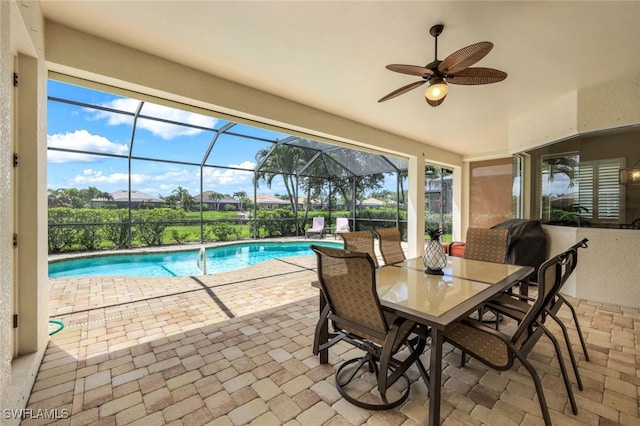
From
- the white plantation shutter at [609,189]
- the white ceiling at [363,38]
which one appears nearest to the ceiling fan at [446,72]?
the white ceiling at [363,38]

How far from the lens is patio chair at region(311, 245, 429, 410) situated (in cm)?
156

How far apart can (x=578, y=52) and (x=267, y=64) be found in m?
3.15

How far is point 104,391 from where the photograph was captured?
1.89 m

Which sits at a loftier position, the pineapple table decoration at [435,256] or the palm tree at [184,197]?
the palm tree at [184,197]

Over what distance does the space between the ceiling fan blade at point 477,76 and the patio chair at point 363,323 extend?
1.95 m

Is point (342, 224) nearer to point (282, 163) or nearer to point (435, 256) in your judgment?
point (282, 163)

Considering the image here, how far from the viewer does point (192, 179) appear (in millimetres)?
8859

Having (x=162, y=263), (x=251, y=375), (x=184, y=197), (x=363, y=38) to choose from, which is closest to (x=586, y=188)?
(x=363, y=38)

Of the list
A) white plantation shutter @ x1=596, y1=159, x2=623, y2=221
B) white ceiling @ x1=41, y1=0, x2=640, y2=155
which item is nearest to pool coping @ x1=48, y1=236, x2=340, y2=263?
white ceiling @ x1=41, y1=0, x2=640, y2=155

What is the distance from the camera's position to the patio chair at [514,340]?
1487 mm

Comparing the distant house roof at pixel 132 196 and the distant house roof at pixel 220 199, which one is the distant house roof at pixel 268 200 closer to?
the distant house roof at pixel 220 199

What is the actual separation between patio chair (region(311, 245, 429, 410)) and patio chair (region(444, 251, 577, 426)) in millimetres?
260

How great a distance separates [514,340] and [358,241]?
5.14ft

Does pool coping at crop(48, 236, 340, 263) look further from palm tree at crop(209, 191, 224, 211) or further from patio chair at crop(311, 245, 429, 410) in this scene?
patio chair at crop(311, 245, 429, 410)
